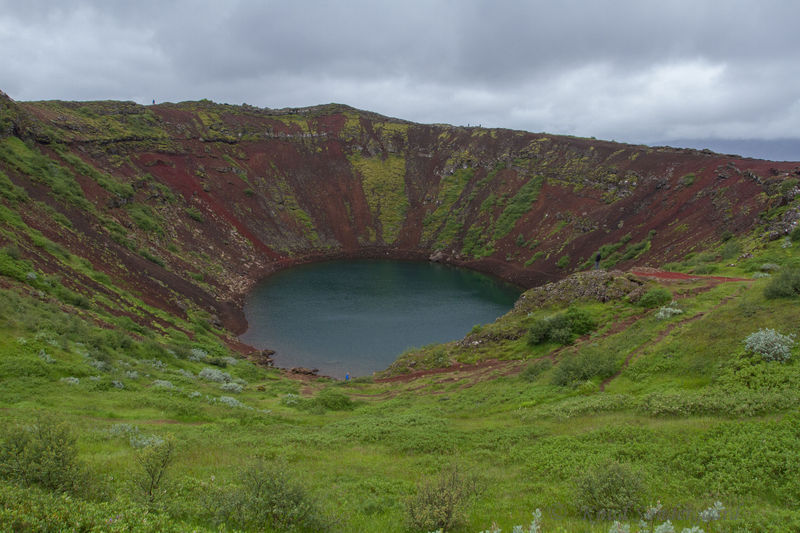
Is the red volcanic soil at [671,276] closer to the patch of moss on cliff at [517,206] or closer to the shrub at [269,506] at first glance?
the shrub at [269,506]

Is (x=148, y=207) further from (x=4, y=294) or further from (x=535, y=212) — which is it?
(x=535, y=212)

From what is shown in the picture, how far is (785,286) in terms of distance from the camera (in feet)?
57.6

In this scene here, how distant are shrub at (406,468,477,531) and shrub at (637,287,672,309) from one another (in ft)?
70.7

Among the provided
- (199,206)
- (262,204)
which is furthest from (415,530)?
(262,204)

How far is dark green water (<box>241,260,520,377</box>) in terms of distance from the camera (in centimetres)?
3981

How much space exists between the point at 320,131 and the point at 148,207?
162 ft

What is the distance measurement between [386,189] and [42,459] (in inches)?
3415

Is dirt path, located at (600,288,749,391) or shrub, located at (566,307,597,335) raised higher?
dirt path, located at (600,288,749,391)

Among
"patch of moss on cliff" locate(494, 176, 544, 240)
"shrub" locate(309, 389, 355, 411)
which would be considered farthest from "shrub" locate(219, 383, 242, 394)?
"patch of moss on cliff" locate(494, 176, 544, 240)

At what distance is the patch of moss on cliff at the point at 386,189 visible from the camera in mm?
85875

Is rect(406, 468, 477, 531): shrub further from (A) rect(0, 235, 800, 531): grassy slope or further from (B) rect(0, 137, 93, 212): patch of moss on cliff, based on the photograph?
(B) rect(0, 137, 93, 212): patch of moss on cliff

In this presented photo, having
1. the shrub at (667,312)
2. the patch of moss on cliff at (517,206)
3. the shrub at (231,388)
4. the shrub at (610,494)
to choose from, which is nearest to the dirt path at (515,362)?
the shrub at (667,312)

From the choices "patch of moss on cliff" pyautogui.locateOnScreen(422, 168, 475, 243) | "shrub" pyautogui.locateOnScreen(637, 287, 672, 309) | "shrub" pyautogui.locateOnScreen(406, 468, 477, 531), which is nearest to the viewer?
"shrub" pyautogui.locateOnScreen(406, 468, 477, 531)

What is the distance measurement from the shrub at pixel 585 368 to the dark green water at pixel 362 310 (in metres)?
19.9
